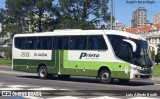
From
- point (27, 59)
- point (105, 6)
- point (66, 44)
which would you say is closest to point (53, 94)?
point (66, 44)

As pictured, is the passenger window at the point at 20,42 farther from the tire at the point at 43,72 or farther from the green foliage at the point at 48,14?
the green foliage at the point at 48,14

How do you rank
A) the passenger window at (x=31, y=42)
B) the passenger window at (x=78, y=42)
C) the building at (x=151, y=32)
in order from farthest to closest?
the building at (x=151, y=32)
the passenger window at (x=31, y=42)
the passenger window at (x=78, y=42)

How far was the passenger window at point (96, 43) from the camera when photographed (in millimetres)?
23314

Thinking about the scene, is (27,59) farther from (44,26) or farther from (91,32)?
(44,26)

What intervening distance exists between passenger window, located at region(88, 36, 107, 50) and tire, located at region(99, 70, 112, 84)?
132 centimetres

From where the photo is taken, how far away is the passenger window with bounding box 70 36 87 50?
80.1ft

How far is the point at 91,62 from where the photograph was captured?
78.5 feet

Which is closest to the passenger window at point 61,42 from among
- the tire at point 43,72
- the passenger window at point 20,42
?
the tire at point 43,72

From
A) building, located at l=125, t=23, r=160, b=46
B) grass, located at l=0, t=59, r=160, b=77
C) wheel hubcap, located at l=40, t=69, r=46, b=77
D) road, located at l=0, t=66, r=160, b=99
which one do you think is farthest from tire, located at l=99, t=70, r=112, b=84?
building, located at l=125, t=23, r=160, b=46

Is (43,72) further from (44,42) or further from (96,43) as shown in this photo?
(96,43)

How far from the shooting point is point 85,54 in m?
24.2

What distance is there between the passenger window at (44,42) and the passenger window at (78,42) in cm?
194

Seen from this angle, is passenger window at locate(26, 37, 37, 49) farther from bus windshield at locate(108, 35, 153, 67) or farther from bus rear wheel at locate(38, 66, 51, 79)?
bus windshield at locate(108, 35, 153, 67)

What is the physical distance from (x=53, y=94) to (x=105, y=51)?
7.92 meters
